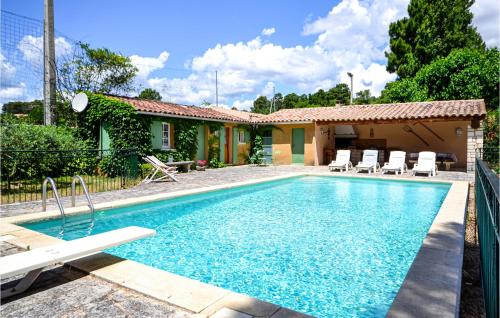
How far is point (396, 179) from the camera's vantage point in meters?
13.5

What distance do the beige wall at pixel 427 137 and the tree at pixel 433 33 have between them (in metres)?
10.3

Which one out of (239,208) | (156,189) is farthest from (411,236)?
(156,189)

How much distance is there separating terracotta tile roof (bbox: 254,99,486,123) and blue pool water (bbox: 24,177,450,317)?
701 cm

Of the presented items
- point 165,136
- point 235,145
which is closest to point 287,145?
point 235,145

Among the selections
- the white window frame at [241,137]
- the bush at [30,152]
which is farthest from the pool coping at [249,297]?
the white window frame at [241,137]

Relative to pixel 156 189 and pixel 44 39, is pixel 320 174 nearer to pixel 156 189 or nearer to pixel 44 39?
pixel 156 189

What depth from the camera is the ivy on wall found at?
13.7 metres

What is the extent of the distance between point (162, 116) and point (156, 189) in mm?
6192

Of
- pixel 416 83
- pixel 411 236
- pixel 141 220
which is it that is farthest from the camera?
pixel 416 83

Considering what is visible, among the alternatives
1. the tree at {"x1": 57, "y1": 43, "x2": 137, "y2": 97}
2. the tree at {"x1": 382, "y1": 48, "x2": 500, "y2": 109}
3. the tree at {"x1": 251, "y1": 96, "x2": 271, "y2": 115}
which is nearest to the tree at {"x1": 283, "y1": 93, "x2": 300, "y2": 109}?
the tree at {"x1": 251, "y1": 96, "x2": 271, "y2": 115}

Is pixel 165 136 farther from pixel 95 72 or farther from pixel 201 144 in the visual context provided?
pixel 95 72

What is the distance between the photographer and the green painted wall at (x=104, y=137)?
1439 centimetres

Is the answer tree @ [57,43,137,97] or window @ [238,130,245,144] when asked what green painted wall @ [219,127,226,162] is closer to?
window @ [238,130,245,144]

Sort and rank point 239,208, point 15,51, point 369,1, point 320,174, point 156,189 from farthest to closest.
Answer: point 369,1
point 320,174
point 15,51
point 156,189
point 239,208
